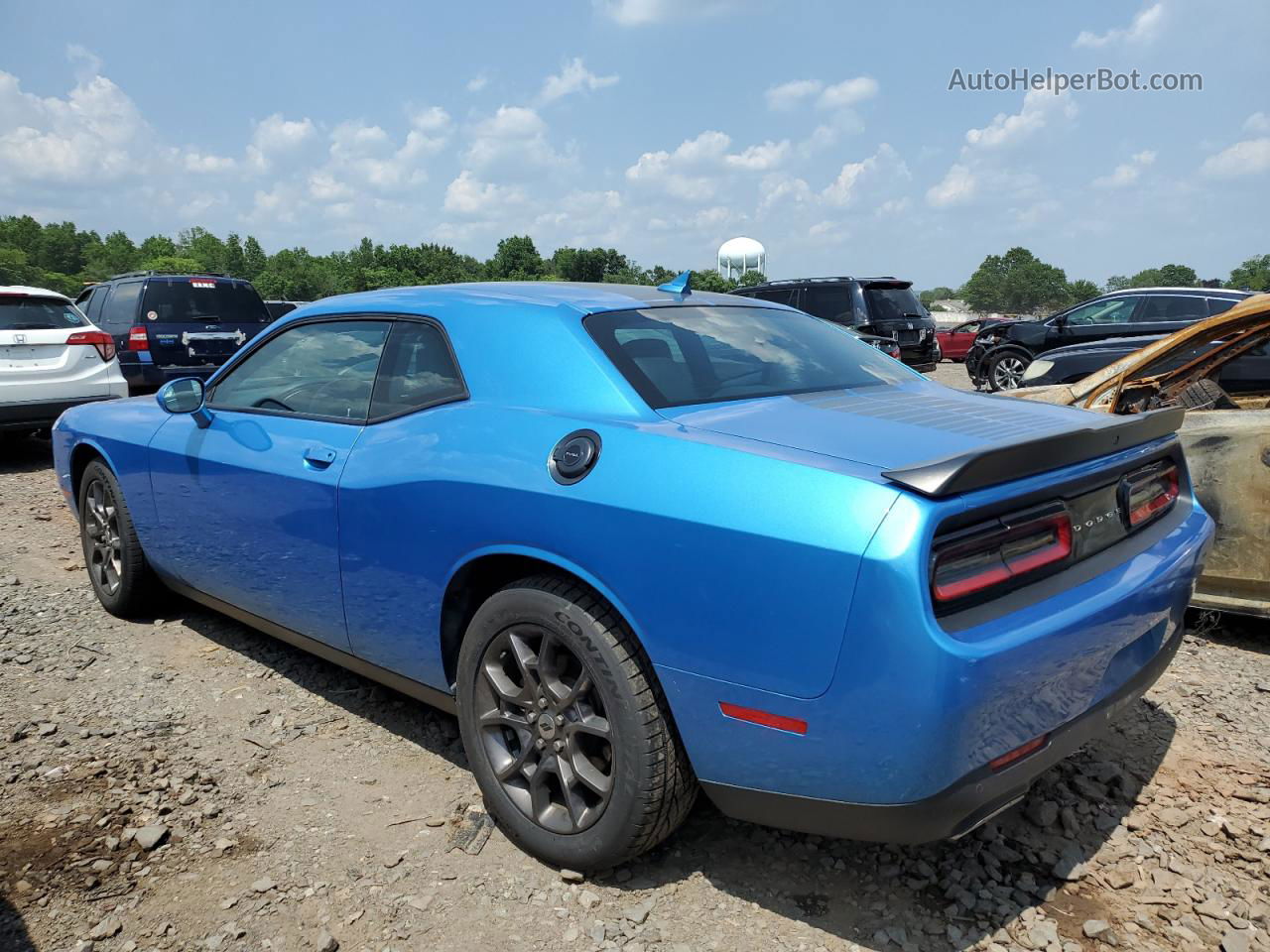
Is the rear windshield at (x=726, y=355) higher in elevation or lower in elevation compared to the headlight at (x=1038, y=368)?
higher

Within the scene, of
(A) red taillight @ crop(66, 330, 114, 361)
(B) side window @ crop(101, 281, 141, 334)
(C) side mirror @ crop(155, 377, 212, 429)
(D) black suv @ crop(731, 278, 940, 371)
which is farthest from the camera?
(D) black suv @ crop(731, 278, 940, 371)

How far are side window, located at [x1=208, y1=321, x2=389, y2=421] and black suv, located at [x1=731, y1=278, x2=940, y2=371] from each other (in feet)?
34.9

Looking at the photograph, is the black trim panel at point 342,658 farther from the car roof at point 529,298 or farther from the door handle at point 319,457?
the car roof at point 529,298

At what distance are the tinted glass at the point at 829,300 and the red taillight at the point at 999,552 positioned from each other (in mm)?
12073

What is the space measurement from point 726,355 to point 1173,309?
1192cm

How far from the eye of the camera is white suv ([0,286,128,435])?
8266 millimetres

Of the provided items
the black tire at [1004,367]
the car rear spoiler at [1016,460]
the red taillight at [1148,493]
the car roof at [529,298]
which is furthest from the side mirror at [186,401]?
the black tire at [1004,367]

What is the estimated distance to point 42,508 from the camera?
23.0ft

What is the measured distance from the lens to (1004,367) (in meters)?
14.2

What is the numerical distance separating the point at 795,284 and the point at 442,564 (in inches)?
483

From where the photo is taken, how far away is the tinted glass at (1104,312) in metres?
12.9

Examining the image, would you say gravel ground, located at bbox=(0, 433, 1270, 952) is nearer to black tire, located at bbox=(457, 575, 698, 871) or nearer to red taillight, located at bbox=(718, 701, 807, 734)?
black tire, located at bbox=(457, 575, 698, 871)

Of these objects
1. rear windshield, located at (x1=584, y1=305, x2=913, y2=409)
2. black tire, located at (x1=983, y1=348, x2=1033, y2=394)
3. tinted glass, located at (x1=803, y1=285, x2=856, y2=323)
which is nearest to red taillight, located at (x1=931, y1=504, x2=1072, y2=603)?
rear windshield, located at (x1=584, y1=305, x2=913, y2=409)

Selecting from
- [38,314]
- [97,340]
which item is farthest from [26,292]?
[97,340]
